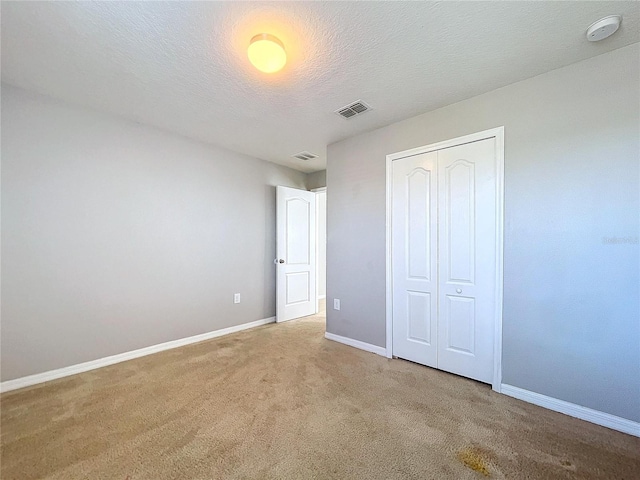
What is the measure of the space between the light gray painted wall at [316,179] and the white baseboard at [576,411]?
362 centimetres

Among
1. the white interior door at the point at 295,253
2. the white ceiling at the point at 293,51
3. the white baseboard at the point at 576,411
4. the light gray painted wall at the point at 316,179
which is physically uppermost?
the white ceiling at the point at 293,51

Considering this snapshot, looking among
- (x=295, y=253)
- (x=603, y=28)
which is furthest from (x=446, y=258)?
(x=295, y=253)

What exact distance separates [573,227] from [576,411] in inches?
49.5

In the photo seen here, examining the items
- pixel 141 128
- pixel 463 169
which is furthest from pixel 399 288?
pixel 141 128

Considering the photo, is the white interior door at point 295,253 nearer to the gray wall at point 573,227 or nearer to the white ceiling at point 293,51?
the white ceiling at point 293,51

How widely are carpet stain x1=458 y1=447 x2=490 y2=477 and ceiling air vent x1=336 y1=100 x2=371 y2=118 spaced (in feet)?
8.63

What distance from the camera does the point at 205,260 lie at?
11.4 ft

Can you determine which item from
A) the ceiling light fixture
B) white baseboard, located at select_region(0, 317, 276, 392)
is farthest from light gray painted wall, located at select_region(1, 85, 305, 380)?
the ceiling light fixture

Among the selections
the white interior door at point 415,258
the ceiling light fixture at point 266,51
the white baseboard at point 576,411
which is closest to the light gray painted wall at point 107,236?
the ceiling light fixture at point 266,51

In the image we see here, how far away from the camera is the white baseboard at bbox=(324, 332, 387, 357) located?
2955mm

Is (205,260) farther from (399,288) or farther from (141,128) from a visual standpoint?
(399,288)

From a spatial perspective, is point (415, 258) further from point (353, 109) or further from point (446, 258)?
point (353, 109)

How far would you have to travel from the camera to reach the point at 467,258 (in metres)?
2.39

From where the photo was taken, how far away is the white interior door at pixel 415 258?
2613 millimetres
